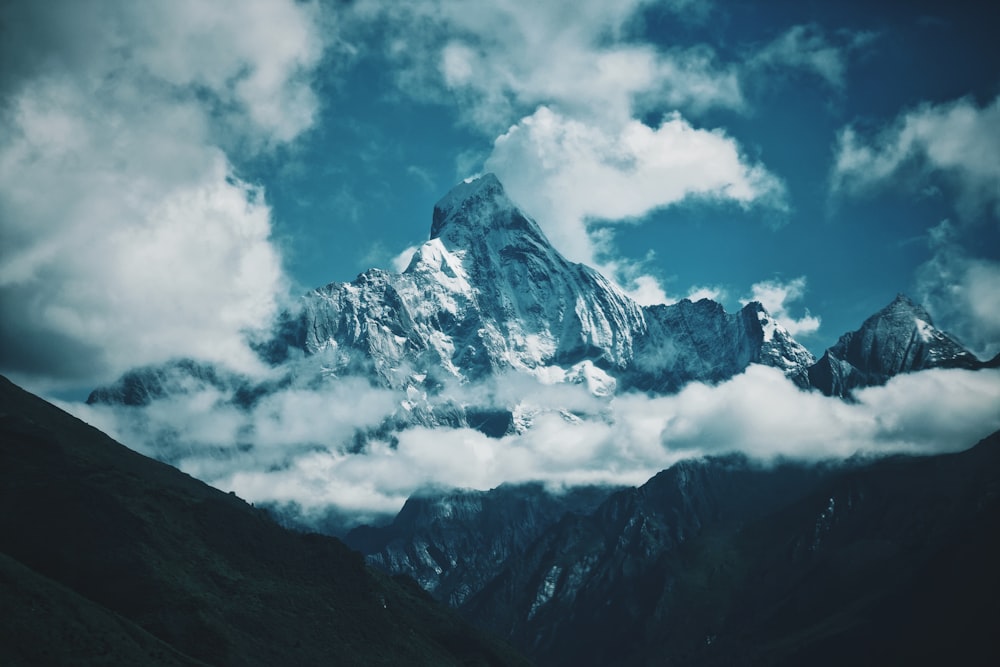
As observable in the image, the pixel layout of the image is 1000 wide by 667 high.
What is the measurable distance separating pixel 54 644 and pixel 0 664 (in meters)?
18.4

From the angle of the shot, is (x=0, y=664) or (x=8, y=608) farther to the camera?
(x=8, y=608)

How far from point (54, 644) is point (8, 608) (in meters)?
14.1

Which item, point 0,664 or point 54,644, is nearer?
point 0,664

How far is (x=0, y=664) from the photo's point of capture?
178 metres

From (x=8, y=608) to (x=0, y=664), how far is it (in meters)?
23.1

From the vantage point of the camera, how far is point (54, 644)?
196125 mm

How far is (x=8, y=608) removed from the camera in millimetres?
198250
